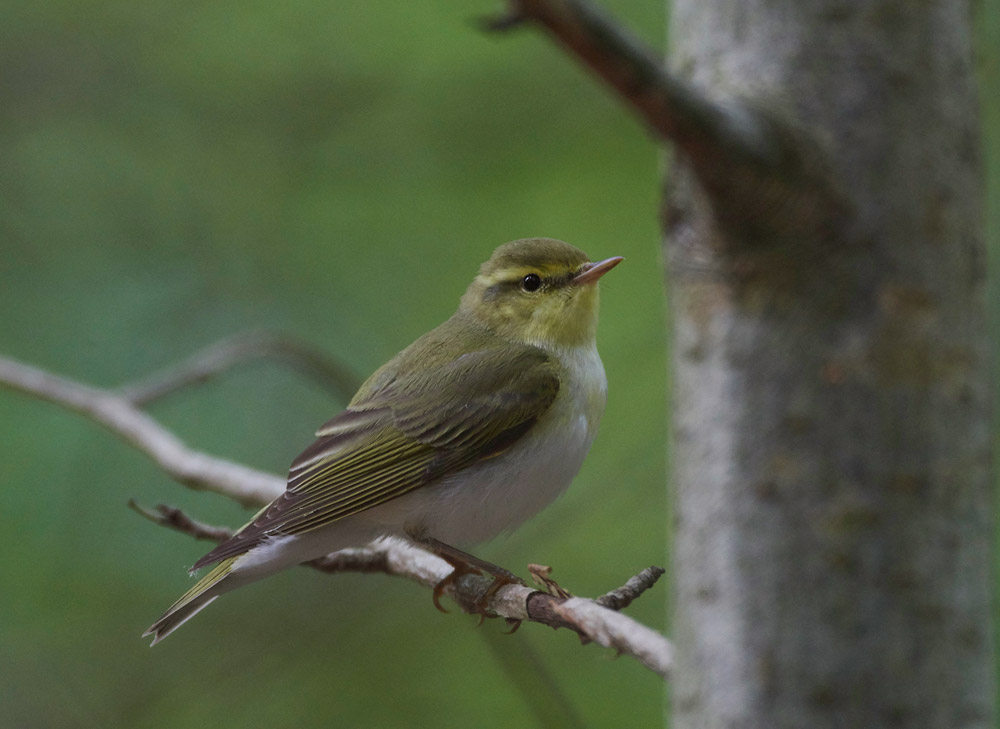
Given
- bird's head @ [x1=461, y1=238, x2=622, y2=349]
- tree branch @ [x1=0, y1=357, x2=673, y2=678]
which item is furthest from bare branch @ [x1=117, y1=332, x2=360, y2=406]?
bird's head @ [x1=461, y1=238, x2=622, y2=349]

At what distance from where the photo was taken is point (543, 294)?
13.2 feet

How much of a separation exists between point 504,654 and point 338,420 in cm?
113

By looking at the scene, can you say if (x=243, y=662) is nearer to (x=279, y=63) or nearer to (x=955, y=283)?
(x=279, y=63)

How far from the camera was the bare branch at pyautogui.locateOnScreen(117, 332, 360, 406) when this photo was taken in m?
3.84

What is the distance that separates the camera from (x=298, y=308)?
6422 mm

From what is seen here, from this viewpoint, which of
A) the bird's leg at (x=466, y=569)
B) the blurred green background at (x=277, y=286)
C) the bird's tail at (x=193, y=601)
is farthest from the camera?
the blurred green background at (x=277, y=286)

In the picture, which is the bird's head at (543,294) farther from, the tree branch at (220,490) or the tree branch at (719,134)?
the tree branch at (719,134)

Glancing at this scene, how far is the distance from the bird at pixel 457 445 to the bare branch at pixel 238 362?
0.65 ft

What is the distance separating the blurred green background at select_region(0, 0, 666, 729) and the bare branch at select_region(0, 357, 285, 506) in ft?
4.47

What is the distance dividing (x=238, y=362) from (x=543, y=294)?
124cm

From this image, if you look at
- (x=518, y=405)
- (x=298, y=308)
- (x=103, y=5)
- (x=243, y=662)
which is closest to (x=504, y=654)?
(x=518, y=405)

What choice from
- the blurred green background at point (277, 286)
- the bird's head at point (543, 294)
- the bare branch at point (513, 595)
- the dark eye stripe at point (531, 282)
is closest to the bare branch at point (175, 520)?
the bare branch at point (513, 595)

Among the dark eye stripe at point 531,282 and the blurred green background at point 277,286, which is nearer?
the dark eye stripe at point 531,282

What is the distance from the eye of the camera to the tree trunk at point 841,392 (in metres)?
1.15
